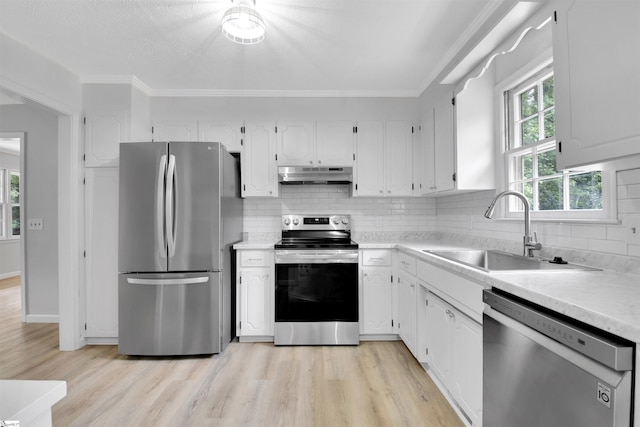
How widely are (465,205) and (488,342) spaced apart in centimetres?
175

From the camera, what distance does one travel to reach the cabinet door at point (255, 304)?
3049mm

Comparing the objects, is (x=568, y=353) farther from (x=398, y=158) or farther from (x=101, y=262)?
(x=101, y=262)

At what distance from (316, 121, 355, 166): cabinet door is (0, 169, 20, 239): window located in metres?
6.76

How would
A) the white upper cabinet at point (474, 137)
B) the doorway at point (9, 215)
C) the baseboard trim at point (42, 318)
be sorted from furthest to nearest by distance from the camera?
the doorway at point (9, 215) → the baseboard trim at point (42, 318) → the white upper cabinet at point (474, 137)

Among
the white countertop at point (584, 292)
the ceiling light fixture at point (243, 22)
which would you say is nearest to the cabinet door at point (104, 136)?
the ceiling light fixture at point (243, 22)

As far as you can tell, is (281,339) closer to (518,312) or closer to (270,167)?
(270,167)

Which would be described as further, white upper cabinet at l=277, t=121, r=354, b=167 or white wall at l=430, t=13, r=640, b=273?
white upper cabinet at l=277, t=121, r=354, b=167

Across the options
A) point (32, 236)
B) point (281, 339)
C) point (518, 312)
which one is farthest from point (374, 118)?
point (32, 236)

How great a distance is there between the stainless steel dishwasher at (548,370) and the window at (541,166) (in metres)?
0.89

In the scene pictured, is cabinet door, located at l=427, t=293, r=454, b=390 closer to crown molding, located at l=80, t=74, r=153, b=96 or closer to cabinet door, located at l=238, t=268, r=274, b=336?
cabinet door, located at l=238, t=268, r=274, b=336

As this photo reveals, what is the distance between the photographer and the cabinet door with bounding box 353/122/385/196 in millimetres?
3369

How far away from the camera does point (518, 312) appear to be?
1.22 m

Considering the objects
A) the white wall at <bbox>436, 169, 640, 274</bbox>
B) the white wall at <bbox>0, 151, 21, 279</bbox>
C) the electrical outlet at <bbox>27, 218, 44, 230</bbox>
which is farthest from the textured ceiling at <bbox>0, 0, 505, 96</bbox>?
the white wall at <bbox>0, 151, 21, 279</bbox>

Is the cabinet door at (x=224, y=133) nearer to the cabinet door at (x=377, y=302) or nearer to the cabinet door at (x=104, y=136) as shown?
the cabinet door at (x=104, y=136)
